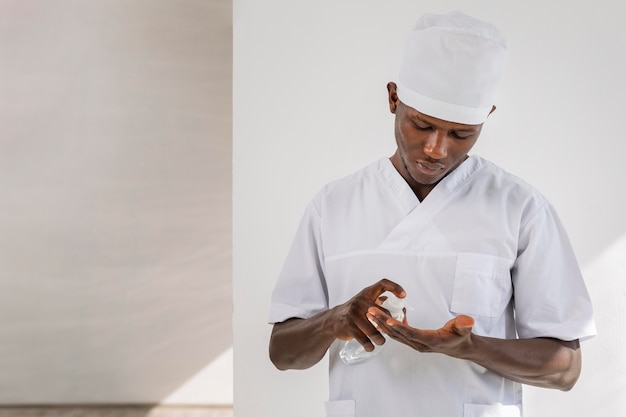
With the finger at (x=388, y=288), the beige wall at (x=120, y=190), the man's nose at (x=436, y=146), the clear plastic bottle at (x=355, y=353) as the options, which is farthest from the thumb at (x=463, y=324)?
the beige wall at (x=120, y=190)

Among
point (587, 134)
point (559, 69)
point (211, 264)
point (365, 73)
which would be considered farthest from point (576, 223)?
point (211, 264)

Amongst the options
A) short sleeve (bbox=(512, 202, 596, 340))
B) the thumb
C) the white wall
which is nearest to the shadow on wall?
the white wall

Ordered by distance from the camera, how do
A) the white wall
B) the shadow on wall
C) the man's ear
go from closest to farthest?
the man's ear
the white wall
the shadow on wall

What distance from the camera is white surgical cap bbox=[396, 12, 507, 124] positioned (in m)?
1.71

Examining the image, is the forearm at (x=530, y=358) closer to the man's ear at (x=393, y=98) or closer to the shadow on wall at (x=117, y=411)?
the man's ear at (x=393, y=98)

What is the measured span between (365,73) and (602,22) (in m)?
0.75

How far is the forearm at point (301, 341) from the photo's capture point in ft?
5.60

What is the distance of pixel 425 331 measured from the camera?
1.50 metres

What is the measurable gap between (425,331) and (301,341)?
359 millimetres

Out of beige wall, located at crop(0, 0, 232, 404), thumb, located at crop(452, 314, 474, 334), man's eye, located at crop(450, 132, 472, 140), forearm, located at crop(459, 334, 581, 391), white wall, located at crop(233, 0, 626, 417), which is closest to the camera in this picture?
thumb, located at crop(452, 314, 474, 334)

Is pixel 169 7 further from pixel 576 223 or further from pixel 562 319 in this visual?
pixel 562 319

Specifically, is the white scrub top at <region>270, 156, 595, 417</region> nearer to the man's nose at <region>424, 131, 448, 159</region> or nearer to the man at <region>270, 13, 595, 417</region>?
the man at <region>270, 13, 595, 417</region>

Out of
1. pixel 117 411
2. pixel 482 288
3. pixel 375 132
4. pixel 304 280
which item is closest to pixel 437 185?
pixel 482 288

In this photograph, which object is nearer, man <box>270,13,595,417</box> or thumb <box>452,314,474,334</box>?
thumb <box>452,314,474,334</box>
